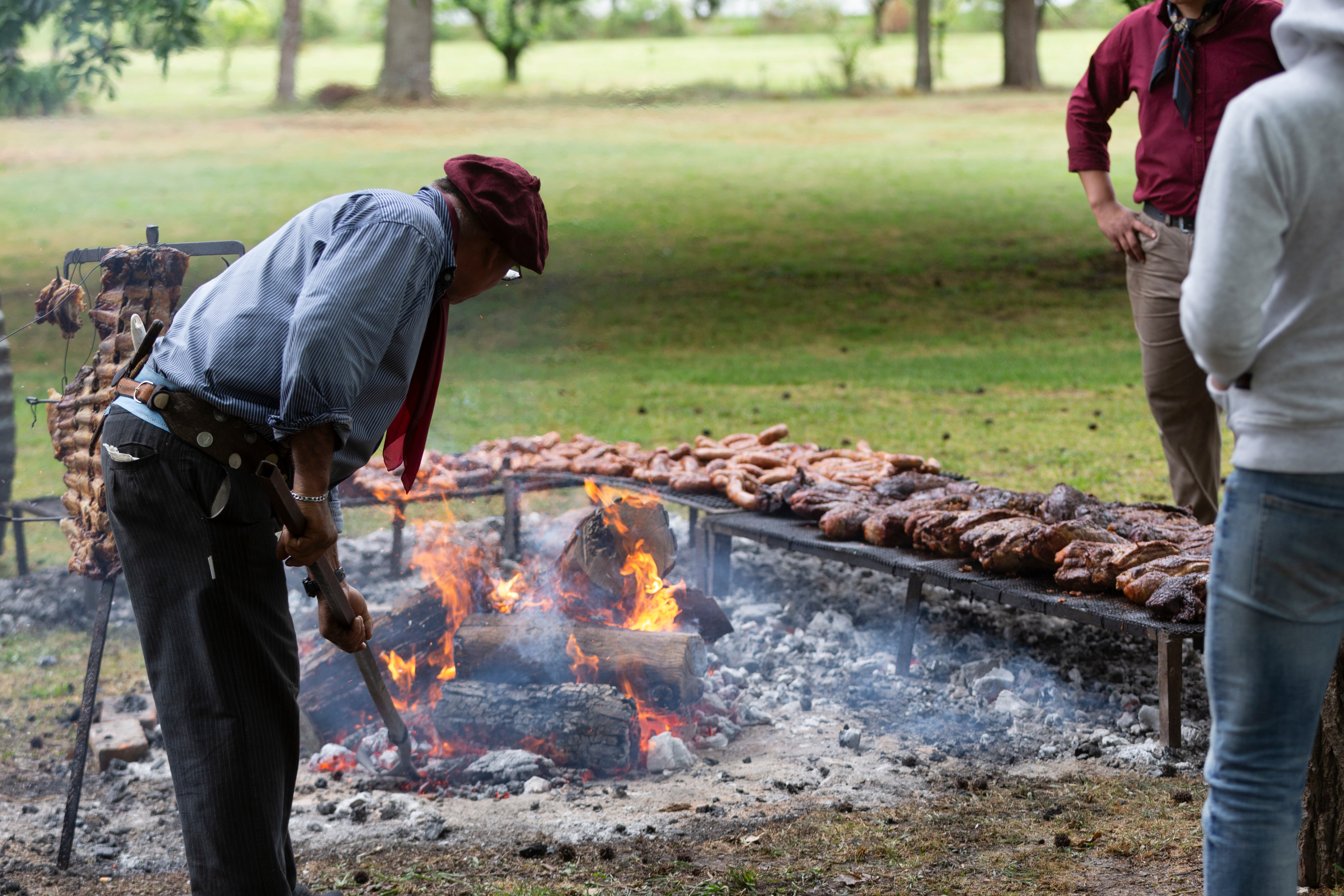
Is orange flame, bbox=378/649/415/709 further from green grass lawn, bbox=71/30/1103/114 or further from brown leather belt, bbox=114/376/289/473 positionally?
green grass lawn, bbox=71/30/1103/114

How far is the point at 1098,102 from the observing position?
499 centimetres

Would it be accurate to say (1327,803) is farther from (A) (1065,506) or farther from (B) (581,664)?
(B) (581,664)

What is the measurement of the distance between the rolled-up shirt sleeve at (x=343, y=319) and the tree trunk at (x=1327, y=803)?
2.45 m

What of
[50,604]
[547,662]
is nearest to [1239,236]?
[547,662]

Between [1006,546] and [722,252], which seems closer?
[1006,546]

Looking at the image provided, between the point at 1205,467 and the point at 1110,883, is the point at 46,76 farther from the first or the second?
the point at 1110,883

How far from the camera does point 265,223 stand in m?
15.0

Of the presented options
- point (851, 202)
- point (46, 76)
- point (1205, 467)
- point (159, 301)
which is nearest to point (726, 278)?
point (851, 202)

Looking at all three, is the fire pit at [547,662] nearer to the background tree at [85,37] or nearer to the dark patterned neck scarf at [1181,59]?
the dark patterned neck scarf at [1181,59]

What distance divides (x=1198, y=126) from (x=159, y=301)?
4.00 meters

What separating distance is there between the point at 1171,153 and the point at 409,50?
619 inches

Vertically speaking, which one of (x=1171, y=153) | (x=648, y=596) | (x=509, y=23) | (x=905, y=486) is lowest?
(x=648, y=596)

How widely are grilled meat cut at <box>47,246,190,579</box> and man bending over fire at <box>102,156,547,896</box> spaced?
1.45 m

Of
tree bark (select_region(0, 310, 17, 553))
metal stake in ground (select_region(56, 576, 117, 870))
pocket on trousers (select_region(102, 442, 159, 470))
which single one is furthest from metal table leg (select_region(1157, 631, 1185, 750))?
tree bark (select_region(0, 310, 17, 553))
